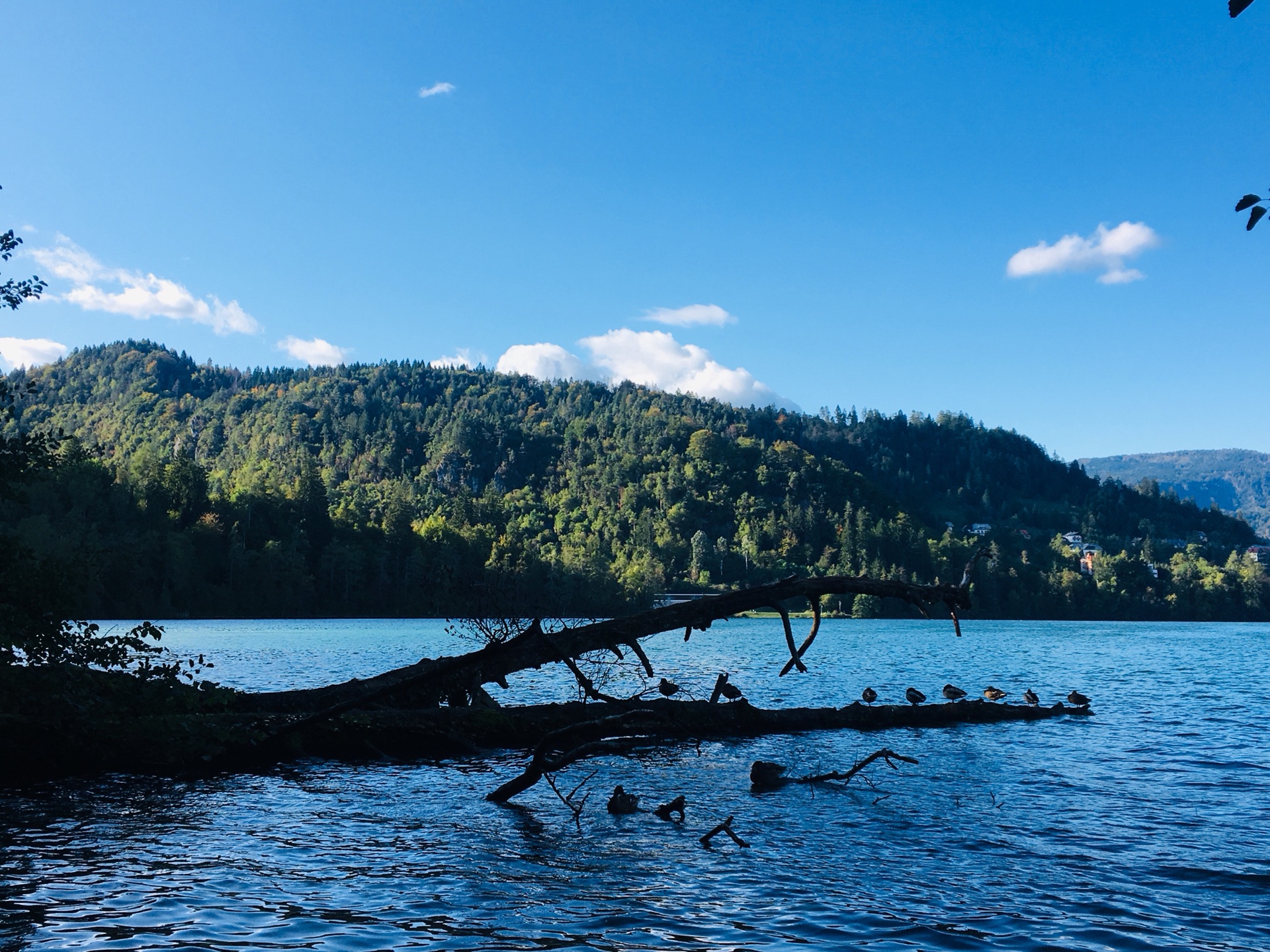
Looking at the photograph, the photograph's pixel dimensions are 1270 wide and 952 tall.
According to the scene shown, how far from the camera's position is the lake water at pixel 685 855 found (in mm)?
10867

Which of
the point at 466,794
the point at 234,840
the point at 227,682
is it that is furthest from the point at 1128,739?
the point at 227,682

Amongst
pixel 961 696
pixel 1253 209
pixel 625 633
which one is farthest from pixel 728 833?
pixel 961 696

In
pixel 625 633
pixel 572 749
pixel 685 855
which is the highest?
pixel 625 633

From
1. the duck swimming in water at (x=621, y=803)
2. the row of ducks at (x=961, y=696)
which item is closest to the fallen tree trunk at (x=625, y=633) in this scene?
the duck swimming in water at (x=621, y=803)

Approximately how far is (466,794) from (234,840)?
521 centimetres

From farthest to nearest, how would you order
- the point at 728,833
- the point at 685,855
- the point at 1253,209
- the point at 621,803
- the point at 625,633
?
1. the point at 625,633
2. the point at 621,803
3. the point at 728,833
4. the point at 685,855
5. the point at 1253,209

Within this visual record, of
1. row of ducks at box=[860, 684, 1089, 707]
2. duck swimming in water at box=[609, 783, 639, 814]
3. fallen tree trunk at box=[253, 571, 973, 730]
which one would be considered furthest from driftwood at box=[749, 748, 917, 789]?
row of ducks at box=[860, 684, 1089, 707]

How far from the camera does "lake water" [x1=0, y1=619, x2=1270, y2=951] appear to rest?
10867mm

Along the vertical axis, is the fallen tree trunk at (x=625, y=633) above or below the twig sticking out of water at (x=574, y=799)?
above

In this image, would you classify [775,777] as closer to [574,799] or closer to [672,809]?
[672,809]

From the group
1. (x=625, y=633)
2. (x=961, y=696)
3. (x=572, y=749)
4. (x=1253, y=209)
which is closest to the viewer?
(x=1253, y=209)

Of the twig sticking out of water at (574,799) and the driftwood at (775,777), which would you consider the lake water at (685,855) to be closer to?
the twig sticking out of water at (574,799)

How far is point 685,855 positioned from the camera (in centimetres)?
1458

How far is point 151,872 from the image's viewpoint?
12.5 meters
